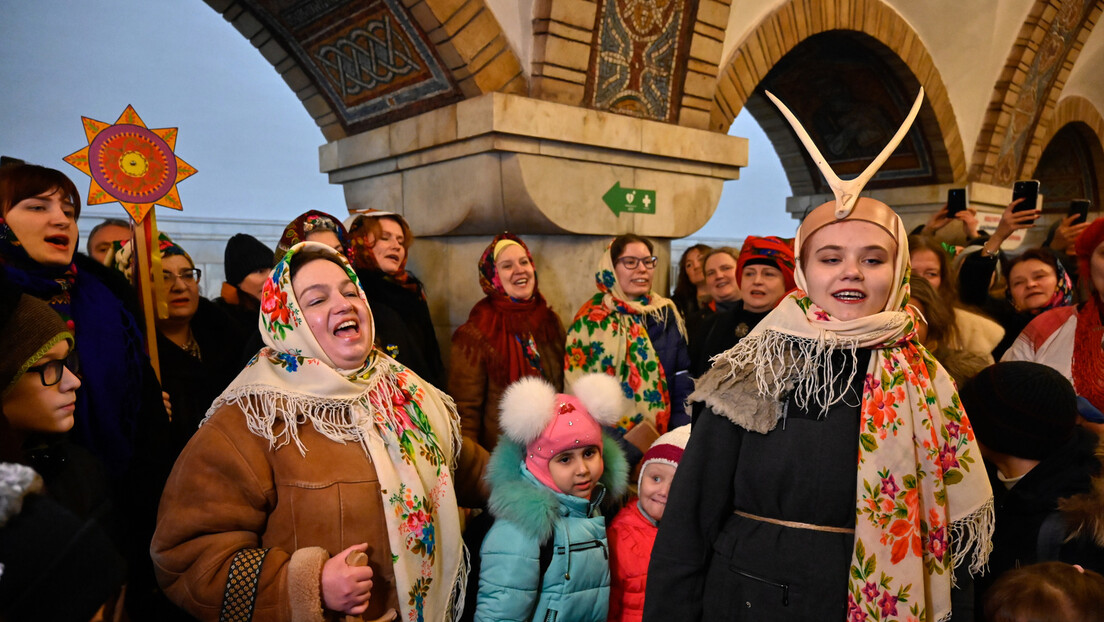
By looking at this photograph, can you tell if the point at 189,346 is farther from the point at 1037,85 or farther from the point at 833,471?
the point at 1037,85

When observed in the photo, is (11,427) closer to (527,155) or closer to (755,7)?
(527,155)

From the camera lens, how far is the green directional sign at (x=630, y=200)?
389cm

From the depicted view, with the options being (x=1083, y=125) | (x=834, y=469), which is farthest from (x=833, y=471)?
(x=1083, y=125)

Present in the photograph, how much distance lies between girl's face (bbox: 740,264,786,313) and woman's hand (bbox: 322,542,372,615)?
1.93 metres

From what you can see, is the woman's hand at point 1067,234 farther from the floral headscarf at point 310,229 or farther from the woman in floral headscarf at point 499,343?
the floral headscarf at point 310,229

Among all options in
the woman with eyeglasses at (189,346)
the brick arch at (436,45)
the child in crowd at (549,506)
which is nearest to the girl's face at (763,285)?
the child in crowd at (549,506)

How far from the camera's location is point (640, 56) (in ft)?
13.0

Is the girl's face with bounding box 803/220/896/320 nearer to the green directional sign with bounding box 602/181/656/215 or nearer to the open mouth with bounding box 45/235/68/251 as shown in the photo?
the open mouth with bounding box 45/235/68/251

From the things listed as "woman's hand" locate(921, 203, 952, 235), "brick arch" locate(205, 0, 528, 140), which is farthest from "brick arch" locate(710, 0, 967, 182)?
"brick arch" locate(205, 0, 528, 140)

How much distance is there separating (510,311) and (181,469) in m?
1.87

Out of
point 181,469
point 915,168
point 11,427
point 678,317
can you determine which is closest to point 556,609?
point 181,469

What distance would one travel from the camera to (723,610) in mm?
1437

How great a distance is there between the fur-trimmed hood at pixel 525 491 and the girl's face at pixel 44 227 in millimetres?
1410

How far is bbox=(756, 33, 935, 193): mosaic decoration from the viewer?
6172 millimetres
